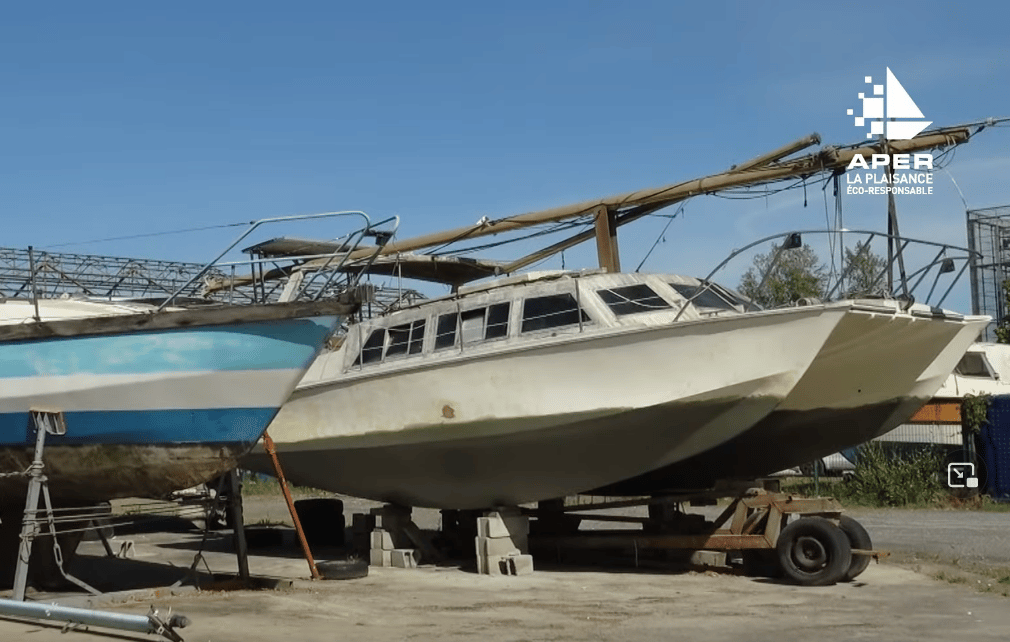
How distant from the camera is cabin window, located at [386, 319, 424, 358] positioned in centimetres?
1280

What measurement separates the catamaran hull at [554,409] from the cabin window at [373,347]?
0.42 m

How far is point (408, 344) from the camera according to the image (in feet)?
42.3

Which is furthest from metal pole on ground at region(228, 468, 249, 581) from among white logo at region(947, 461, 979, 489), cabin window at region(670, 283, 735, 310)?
white logo at region(947, 461, 979, 489)

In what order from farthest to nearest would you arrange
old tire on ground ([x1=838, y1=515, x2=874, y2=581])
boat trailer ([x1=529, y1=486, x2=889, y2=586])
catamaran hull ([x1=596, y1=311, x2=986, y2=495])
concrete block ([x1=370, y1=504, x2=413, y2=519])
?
concrete block ([x1=370, y1=504, x2=413, y2=519]) → catamaran hull ([x1=596, y1=311, x2=986, y2=495]) → old tire on ground ([x1=838, y1=515, x2=874, y2=581]) → boat trailer ([x1=529, y1=486, x2=889, y2=586])

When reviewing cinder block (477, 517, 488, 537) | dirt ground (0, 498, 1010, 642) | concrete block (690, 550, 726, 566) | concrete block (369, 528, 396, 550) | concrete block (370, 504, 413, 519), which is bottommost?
dirt ground (0, 498, 1010, 642)

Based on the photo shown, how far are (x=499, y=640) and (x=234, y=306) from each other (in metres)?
3.85

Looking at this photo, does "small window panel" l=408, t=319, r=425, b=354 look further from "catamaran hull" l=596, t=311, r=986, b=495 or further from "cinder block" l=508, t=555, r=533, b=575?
"catamaran hull" l=596, t=311, r=986, b=495

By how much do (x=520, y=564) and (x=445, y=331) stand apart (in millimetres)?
2660

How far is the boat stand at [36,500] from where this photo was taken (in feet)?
30.5

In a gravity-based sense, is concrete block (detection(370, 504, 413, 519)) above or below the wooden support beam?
below

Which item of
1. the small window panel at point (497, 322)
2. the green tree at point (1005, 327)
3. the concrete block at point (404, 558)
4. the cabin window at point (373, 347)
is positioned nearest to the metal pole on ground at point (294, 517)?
the concrete block at point (404, 558)

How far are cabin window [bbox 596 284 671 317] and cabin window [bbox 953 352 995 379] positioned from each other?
14173 millimetres

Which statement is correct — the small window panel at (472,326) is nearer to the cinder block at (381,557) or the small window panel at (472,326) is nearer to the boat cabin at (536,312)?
the boat cabin at (536,312)

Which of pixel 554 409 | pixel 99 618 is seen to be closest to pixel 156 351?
pixel 99 618
